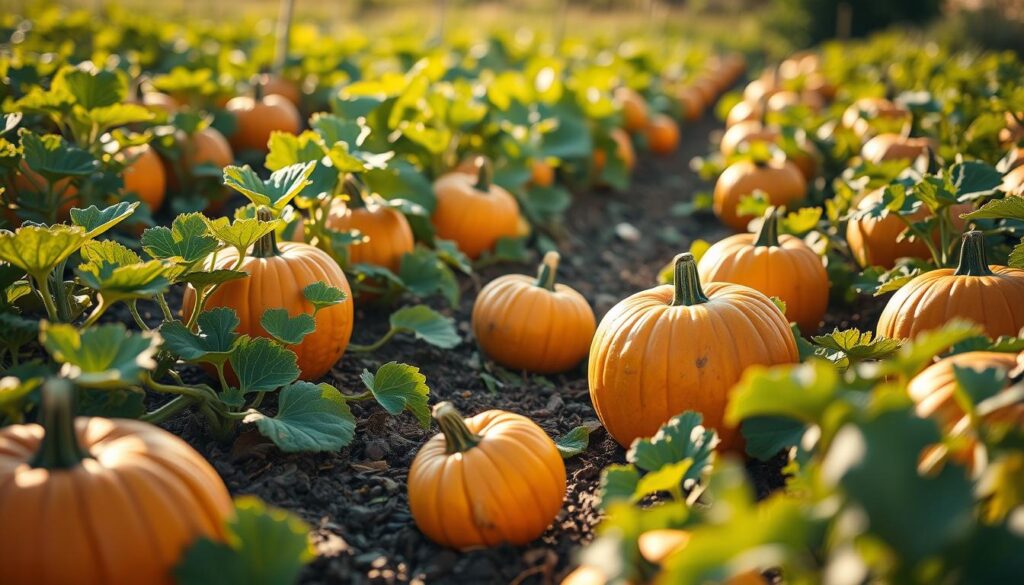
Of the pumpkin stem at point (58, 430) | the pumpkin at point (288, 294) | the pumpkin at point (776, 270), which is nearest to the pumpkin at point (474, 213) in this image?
the pumpkin at point (776, 270)

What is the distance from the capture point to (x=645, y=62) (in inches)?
397

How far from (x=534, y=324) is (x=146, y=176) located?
2330mm

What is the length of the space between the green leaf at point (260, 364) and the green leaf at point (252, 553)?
930 mm

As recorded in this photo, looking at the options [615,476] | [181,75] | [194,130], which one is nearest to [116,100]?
[194,130]

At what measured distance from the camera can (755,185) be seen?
5668 mm

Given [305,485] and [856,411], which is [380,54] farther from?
[856,411]

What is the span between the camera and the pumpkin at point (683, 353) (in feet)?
9.28

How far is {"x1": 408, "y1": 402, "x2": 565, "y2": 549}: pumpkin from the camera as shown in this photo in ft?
8.05

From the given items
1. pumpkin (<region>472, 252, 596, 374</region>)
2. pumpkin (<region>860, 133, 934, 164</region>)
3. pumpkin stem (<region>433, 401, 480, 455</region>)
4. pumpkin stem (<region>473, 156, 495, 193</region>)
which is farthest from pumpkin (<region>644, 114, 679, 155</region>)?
pumpkin stem (<region>433, 401, 480, 455</region>)

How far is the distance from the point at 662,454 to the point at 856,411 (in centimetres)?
83

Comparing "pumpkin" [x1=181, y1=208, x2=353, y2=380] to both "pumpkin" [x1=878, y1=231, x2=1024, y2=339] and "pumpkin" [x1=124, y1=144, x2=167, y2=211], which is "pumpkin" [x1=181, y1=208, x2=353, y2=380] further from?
"pumpkin" [x1=878, y1=231, x2=1024, y2=339]

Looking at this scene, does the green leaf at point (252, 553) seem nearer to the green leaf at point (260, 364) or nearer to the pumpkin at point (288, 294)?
the green leaf at point (260, 364)

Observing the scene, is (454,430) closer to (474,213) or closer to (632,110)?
(474,213)

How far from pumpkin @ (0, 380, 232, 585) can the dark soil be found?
496 mm
